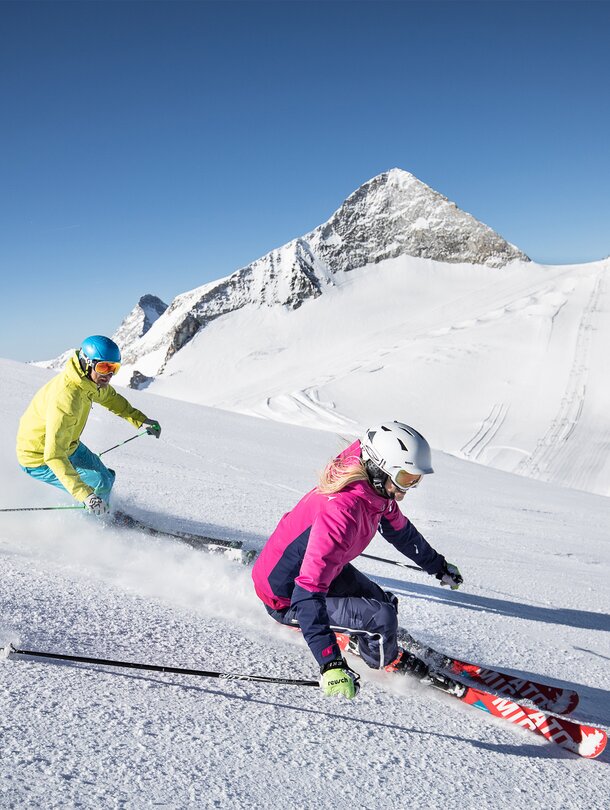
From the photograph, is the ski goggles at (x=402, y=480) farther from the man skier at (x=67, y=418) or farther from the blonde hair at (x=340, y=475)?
the man skier at (x=67, y=418)

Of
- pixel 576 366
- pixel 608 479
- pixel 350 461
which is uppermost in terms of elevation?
pixel 576 366

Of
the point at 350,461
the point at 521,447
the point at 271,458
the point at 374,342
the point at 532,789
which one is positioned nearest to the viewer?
the point at 532,789

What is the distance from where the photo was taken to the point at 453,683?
327cm

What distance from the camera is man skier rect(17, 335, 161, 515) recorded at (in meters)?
4.98

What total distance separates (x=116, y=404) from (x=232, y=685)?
4.23 meters

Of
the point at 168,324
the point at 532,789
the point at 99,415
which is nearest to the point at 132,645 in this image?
the point at 532,789

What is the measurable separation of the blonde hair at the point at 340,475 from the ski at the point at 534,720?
1.17 m

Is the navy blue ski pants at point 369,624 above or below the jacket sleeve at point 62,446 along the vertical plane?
below

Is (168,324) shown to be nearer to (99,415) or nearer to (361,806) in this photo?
(99,415)

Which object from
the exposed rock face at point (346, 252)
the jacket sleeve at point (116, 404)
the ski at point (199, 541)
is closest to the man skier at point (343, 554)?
the ski at point (199, 541)

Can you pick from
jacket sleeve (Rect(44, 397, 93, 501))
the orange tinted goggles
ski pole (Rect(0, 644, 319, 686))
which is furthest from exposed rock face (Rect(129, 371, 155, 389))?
ski pole (Rect(0, 644, 319, 686))

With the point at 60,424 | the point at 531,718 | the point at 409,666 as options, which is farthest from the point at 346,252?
the point at 531,718

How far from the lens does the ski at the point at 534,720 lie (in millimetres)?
2904

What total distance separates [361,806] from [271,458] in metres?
9.63
